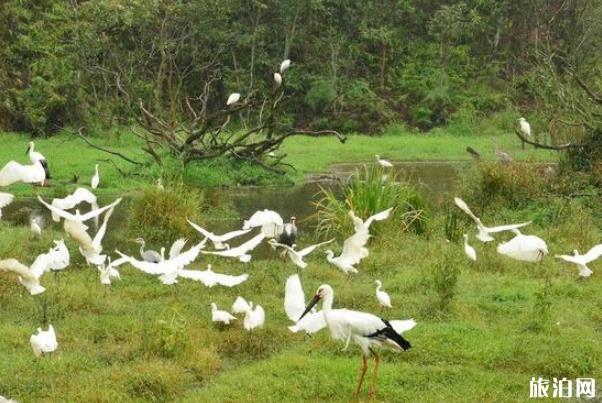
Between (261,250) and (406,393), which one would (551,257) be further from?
(406,393)

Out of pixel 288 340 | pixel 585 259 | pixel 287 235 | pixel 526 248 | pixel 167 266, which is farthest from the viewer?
pixel 287 235

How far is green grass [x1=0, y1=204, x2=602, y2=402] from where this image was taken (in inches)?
253

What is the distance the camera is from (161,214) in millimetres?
12398

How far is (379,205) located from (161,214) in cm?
303

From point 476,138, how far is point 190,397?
2171 cm

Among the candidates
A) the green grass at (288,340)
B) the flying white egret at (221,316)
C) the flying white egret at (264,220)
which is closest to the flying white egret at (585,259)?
the green grass at (288,340)

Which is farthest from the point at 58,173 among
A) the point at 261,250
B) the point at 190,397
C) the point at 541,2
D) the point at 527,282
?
the point at 541,2

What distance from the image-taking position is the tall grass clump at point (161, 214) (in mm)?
12195

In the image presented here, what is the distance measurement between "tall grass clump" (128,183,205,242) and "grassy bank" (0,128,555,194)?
95.8 inches

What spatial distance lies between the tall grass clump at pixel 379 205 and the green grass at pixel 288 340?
4.96 feet

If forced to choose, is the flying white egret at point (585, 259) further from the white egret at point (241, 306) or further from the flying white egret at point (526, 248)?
the white egret at point (241, 306)

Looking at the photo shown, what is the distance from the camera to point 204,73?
2920 centimetres

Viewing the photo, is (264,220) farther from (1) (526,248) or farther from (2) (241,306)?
(1) (526,248)

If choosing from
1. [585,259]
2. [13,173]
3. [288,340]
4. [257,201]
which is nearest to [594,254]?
[585,259]
